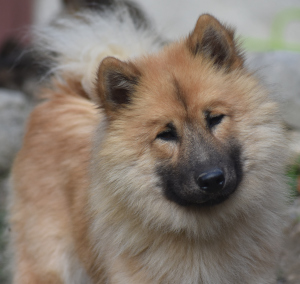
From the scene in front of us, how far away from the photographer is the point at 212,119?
9.37ft

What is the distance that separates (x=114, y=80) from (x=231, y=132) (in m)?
0.80

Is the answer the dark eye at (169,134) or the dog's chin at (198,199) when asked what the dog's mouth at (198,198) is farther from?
the dark eye at (169,134)

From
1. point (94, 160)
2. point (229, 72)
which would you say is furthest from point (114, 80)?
point (229, 72)

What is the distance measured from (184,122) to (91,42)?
1.55 metres

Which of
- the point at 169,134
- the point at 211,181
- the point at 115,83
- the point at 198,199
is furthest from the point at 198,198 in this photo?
the point at 115,83

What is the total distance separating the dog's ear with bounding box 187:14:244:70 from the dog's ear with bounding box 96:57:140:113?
1.40ft

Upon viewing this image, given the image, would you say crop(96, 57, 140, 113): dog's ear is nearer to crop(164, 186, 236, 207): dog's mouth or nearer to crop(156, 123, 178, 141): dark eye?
crop(156, 123, 178, 141): dark eye

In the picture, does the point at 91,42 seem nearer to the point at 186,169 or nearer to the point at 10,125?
the point at 186,169

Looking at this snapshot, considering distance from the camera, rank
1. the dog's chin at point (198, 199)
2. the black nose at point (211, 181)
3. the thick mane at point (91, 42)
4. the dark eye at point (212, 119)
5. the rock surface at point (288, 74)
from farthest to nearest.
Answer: the rock surface at point (288, 74) → the thick mane at point (91, 42) → the dark eye at point (212, 119) → the dog's chin at point (198, 199) → the black nose at point (211, 181)

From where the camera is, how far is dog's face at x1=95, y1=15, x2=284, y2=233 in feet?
9.00

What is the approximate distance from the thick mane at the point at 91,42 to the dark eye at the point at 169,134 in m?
1.13

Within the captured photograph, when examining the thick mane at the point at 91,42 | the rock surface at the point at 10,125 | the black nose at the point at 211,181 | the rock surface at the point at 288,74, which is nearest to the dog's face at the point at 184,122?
the black nose at the point at 211,181

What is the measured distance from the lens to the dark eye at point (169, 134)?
283 cm

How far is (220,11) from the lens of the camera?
8.52 m
